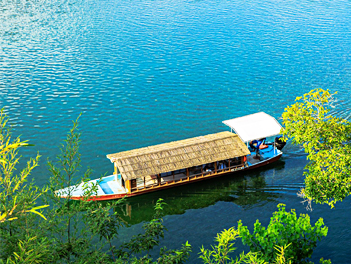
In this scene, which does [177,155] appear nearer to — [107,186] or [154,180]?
[154,180]

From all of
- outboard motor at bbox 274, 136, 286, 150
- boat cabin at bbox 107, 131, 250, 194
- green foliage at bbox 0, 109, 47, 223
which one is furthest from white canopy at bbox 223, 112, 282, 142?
green foliage at bbox 0, 109, 47, 223

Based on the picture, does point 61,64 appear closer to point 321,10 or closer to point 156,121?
point 156,121

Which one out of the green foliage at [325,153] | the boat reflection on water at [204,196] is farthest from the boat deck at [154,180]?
the green foliage at [325,153]

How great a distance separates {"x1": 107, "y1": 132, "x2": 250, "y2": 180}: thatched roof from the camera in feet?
110

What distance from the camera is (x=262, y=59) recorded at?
2313 inches

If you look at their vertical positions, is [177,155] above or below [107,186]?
above

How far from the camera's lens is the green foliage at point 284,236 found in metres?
21.2

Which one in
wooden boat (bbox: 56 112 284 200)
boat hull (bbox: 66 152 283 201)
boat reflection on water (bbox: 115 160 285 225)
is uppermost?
wooden boat (bbox: 56 112 284 200)

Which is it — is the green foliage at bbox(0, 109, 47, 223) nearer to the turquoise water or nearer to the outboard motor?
the turquoise water

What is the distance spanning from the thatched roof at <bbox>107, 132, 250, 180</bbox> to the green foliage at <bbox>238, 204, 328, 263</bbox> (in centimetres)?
1320

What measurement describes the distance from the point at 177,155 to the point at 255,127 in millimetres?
8489

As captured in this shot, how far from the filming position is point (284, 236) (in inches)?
845

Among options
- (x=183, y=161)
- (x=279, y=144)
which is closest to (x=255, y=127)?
(x=279, y=144)

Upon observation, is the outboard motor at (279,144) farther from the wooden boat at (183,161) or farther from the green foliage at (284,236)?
the green foliage at (284,236)
